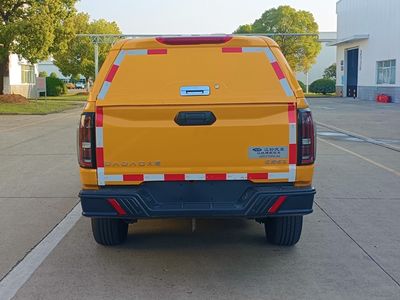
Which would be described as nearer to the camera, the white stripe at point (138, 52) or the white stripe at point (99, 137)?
the white stripe at point (99, 137)

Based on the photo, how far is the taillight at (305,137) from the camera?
4605mm

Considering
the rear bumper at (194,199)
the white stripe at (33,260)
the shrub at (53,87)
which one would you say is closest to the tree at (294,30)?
the shrub at (53,87)

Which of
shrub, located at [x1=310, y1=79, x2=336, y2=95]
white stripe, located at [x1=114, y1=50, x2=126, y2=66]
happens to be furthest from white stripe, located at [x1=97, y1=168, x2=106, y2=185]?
shrub, located at [x1=310, y1=79, x2=336, y2=95]

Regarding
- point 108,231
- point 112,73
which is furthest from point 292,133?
point 108,231

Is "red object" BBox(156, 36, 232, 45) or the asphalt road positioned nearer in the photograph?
the asphalt road

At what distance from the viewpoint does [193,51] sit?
4891 millimetres

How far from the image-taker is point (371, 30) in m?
41.7

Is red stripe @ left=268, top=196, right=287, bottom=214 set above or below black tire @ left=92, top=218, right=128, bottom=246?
above

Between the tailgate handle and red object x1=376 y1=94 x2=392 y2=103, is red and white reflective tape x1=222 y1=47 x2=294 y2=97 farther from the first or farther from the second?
red object x1=376 y1=94 x2=392 y2=103

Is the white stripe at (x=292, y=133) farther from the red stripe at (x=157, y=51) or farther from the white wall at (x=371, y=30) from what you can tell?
the white wall at (x=371, y=30)

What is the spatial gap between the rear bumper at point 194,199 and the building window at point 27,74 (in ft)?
139

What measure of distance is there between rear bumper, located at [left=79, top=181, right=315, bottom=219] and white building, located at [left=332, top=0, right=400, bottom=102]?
112 feet

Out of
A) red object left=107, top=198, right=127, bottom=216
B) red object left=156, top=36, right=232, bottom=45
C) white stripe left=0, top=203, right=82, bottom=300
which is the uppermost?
red object left=156, top=36, right=232, bottom=45

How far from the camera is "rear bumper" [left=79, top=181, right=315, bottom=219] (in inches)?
182
